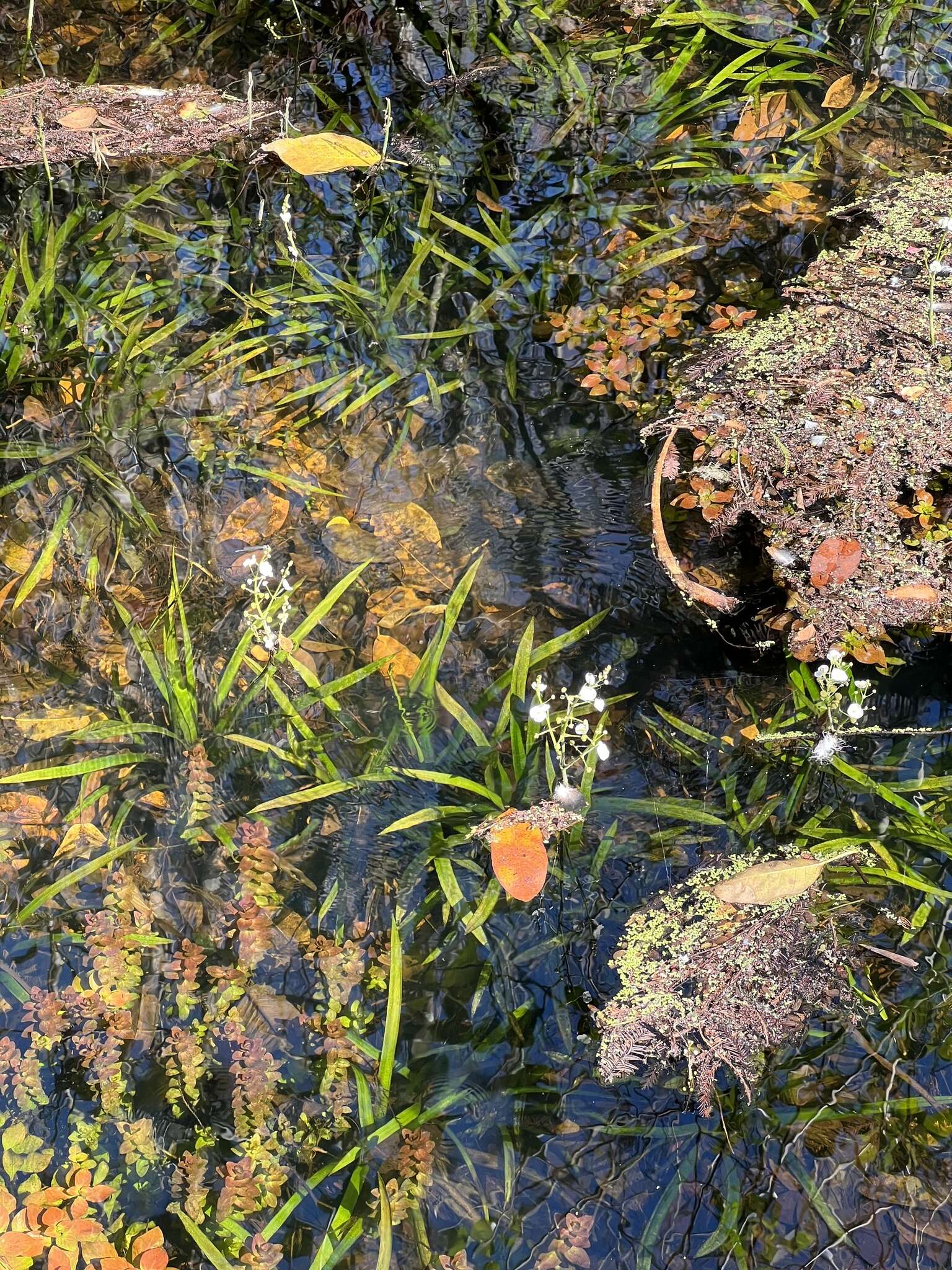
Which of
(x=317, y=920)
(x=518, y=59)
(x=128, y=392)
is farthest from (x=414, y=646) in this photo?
(x=518, y=59)

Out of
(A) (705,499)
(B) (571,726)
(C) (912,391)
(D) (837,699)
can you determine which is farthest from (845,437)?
(B) (571,726)

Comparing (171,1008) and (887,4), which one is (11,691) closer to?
(171,1008)

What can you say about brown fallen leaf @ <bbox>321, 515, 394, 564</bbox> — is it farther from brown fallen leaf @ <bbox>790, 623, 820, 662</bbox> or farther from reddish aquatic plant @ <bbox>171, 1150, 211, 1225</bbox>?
reddish aquatic plant @ <bbox>171, 1150, 211, 1225</bbox>

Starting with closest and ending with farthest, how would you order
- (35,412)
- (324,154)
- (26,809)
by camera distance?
(26,809)
(35,412)
(324,154)

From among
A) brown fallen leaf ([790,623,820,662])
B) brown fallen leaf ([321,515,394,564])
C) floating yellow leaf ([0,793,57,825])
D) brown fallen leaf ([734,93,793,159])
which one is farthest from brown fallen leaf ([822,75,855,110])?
floating yellow leaf ([0,793,57,825])

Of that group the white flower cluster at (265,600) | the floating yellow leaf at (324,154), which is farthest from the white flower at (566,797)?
the floating yellow leaf at (324,154)

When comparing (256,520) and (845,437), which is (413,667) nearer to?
(256,520)
